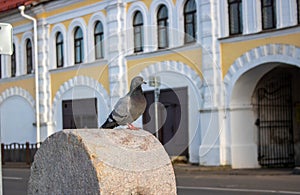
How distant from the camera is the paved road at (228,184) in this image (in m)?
15.7

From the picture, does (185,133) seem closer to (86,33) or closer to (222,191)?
A: (222,191)

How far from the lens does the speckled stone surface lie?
6719 millimetres

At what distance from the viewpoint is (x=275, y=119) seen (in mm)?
24188

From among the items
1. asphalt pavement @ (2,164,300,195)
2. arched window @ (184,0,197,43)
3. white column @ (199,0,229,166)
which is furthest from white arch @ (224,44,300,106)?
asphalt pavement @ (2,164,300,195)

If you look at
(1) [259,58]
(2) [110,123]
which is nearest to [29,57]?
(1) [259,58]

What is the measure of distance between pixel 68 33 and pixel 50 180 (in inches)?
885

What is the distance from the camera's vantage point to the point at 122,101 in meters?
6.71

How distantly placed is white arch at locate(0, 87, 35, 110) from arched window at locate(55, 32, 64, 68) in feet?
9.40

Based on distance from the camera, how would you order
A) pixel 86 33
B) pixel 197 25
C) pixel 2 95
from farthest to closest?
pixel 2 95
pixel 86 33
pixel 197 25

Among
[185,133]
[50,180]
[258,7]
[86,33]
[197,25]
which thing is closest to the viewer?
[185,133]

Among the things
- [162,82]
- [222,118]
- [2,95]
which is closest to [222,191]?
[222,118]

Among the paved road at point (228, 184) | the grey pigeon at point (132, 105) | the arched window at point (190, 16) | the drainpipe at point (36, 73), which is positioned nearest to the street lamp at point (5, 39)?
the grey pigeon at point (132, 105)

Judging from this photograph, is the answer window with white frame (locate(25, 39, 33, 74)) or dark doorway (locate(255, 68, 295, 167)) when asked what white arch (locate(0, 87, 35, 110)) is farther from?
dark doorway (locate(255, 68, 295, 167))

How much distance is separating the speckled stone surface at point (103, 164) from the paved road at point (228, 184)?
8.33 meters
